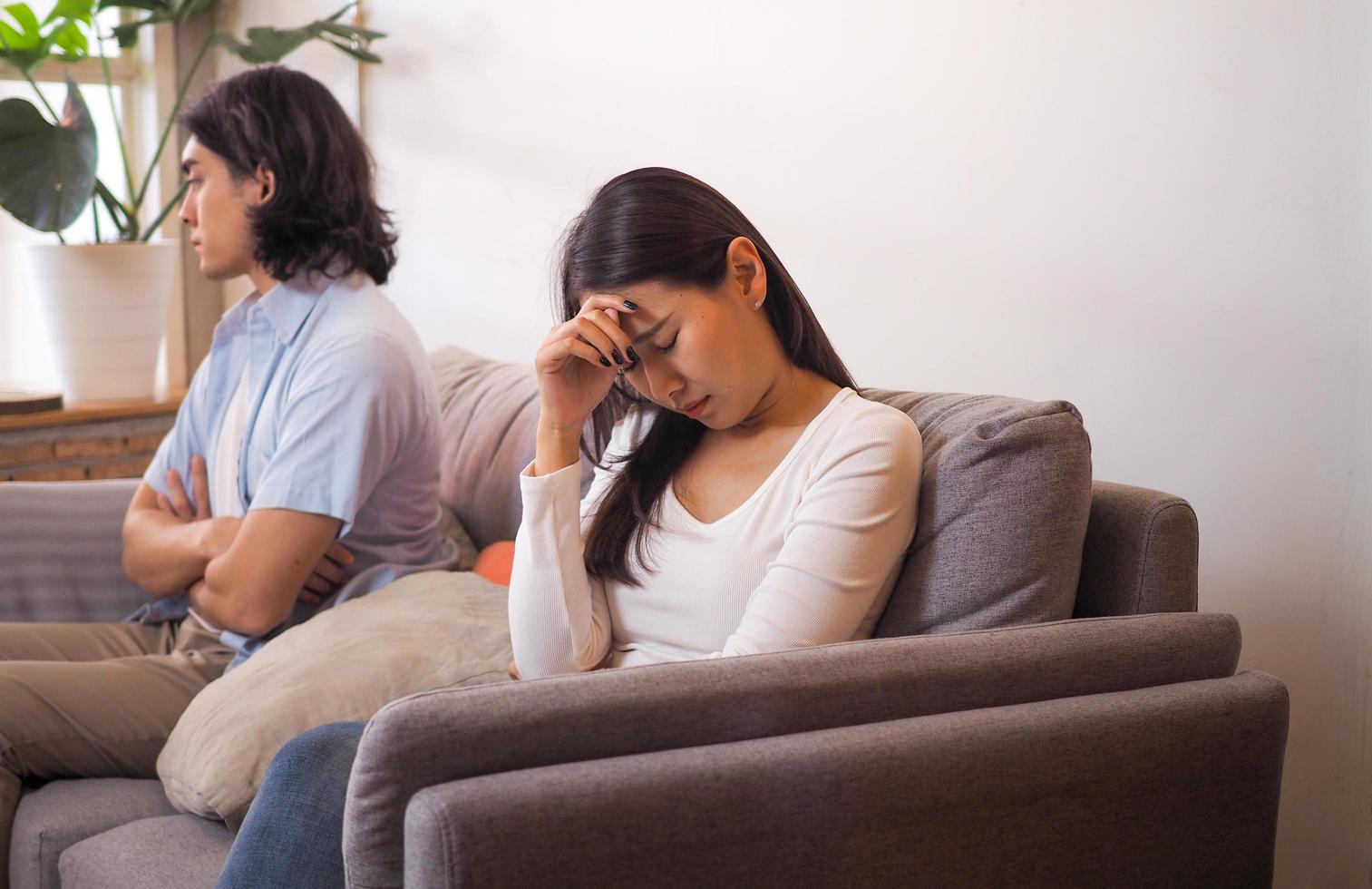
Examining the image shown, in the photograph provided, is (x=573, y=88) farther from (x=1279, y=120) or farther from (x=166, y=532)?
(x=1279, y=120)

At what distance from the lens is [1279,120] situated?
1545mm

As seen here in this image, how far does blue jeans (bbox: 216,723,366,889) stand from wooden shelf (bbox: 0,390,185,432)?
6.54 ft

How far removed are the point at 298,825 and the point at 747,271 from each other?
69 cm

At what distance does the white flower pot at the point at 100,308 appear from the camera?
300 cm

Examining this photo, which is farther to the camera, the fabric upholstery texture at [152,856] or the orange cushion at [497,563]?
the orange cushion at [497,563]

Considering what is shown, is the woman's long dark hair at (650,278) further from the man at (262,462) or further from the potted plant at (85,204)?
the potted plant at (85,204)

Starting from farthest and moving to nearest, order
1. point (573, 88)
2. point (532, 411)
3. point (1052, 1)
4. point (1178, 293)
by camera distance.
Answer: point (573, 88) → point (532, 411) → point (1052, 1) → point (1178, 293)

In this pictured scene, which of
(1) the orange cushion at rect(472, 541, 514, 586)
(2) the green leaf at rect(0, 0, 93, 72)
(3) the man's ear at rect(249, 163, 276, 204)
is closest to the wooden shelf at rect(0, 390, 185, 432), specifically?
(2) the green leaf at rect(0, 0, 93, 72)

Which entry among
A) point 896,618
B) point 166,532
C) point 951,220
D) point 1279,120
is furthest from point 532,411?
point 1279,120

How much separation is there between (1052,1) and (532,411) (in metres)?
1.01

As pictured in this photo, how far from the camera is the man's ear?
78.4 inches

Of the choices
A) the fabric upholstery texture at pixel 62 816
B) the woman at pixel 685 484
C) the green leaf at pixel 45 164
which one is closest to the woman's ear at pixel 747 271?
the woman at pixel 685 484

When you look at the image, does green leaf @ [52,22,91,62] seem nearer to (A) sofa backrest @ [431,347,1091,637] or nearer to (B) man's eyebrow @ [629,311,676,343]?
(B) man's eyebrow @ [629,311,676,343]

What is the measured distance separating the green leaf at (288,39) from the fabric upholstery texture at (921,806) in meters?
2.39
